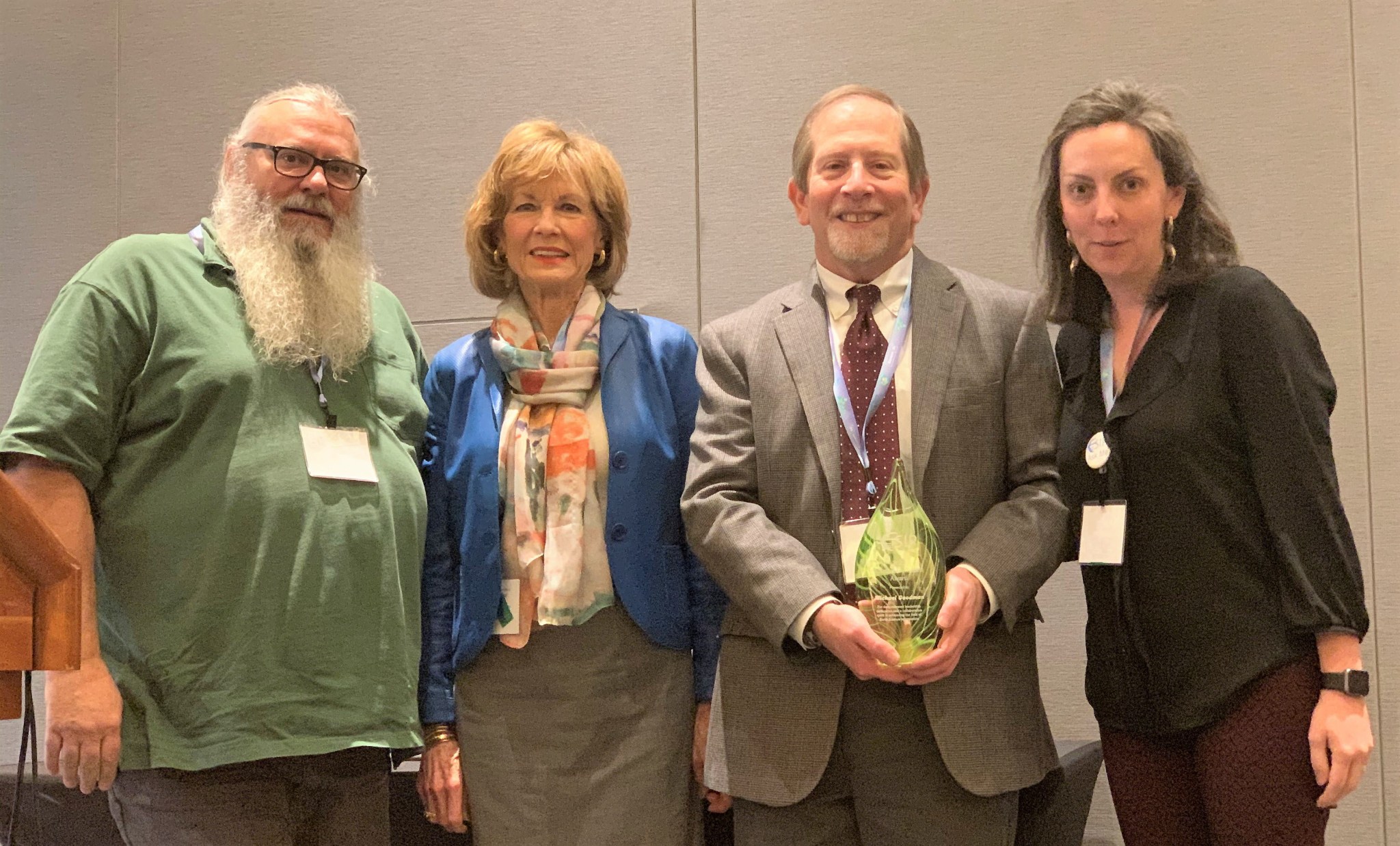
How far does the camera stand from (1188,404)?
6.55ft

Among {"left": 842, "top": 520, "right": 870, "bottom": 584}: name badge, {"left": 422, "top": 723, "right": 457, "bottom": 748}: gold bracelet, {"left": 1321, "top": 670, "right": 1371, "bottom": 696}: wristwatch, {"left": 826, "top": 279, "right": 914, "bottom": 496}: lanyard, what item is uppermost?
{"left": 826, "top": 279, "right": 914, "bottom": 496}: lanyard

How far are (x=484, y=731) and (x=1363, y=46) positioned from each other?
2670 mm

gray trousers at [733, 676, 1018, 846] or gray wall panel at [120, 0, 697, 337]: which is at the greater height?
gray wall panel at [120, 0, 697, 337]

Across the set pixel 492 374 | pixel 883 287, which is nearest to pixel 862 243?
pixel 883 287

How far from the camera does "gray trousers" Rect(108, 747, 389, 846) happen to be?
6.69ft

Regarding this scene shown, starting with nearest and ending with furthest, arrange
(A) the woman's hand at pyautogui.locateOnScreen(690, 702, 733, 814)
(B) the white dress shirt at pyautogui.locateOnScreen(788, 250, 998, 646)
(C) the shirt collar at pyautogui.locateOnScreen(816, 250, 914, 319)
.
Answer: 1. (B) the white dress shirt at pyautogui.locateOnScreen(788, 250, 998, 646)
2. (C) the shirt collar at pyautogui.locateOnScreen(816, 250, 914, 319)
3. (A) the woman's hand at pyautogui.locateOnScreen(690, 702, 733, 814)

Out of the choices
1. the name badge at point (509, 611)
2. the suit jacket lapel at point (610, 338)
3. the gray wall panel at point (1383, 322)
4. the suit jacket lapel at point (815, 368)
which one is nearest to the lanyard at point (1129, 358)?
the suit jacket lapel at point (815, 368)

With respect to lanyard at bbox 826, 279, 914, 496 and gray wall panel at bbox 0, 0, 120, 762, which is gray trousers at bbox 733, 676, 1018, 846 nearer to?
lanyard at bbox 826, 279, 914, 496

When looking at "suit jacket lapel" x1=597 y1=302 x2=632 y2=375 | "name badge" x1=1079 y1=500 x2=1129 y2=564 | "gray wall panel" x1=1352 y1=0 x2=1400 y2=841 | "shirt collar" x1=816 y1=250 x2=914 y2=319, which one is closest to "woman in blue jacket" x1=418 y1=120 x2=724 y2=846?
"suit jacket lapel" x1=597 y1=302 x2=632 y2=375

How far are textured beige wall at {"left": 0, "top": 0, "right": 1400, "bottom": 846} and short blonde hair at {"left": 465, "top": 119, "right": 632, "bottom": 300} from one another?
943 millimetres

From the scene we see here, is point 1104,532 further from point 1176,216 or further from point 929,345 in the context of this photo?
point 1176,216

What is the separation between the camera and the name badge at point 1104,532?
201 cm

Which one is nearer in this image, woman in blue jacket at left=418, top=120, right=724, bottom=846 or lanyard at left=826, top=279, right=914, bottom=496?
lanyard at left=826, top=279, right=914, bottom=496

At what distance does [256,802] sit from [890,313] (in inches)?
54.2
